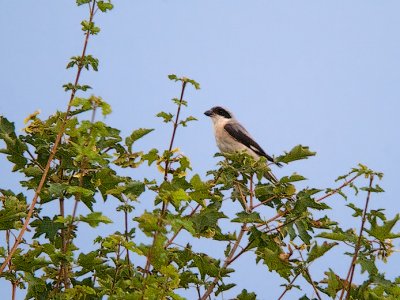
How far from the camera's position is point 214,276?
17.3 feet

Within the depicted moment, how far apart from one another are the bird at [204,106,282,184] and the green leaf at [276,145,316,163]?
5014mm

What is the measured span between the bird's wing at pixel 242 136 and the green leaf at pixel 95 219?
6.68 metres

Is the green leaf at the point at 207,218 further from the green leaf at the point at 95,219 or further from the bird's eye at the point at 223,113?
the bird's eye at the point at 223,113

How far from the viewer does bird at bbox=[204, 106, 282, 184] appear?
10.9 metres

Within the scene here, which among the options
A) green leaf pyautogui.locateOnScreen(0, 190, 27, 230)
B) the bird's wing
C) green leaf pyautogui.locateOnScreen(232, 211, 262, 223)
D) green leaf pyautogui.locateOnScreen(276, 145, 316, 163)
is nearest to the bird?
the bird's wing

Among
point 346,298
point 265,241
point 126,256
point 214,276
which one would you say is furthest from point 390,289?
point 126,256

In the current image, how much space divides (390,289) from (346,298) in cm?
48

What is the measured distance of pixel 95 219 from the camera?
428 cm

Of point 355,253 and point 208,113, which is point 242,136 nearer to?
point 208,113

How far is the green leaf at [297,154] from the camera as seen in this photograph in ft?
18.1

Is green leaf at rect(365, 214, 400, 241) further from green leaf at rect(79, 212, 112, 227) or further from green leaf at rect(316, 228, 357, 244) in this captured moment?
green leaf at rect(79, 212, 112, 227)

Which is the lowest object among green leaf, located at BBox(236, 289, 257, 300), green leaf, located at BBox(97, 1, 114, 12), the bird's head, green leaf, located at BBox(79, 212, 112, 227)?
green leaf, located at BBox(236, 289, 257, 300)

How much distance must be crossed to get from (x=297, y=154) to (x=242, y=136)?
5704 mm

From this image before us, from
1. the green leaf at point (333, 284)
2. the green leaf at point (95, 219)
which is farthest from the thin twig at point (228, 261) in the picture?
the green leaf at point (95, 219)
